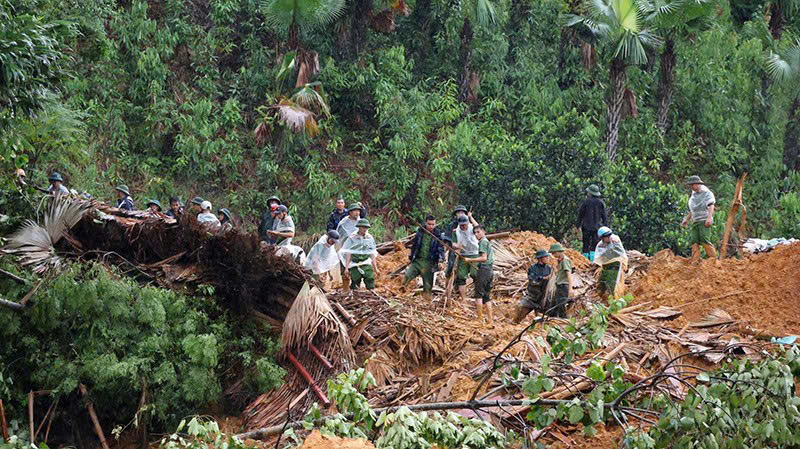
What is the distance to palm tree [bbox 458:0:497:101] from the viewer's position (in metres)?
27.5

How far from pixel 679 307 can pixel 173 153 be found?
53.3 feet

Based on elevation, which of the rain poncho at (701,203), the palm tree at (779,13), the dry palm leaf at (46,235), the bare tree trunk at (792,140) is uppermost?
the palm tree at (779,13)

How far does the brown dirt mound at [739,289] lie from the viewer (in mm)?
13711

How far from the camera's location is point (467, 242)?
15.4 meters

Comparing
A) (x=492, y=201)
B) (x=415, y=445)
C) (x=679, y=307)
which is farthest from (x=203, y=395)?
(x=492, y=201)

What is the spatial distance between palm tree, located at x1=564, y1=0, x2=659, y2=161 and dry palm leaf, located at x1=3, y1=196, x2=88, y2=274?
52.3 ft

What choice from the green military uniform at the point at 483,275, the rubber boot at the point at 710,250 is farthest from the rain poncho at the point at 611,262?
the green military uniform at the point at 483,275

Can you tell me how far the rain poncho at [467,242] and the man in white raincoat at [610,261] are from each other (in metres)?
1.83

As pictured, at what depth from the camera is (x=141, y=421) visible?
12258 millimetres

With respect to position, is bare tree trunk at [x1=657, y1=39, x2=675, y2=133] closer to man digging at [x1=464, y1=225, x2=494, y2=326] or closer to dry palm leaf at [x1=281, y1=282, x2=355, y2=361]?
man digging at [x1=464, y1=225, x2=494, y2=326]

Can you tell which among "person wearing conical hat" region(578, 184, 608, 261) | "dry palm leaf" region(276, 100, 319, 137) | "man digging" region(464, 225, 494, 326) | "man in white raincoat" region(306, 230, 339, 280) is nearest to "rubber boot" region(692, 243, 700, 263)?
"person wearing conical hat" region(578, 184, 608, 261)

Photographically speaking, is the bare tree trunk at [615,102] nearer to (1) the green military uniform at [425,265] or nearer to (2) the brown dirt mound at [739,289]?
(2) the brown dirt mound at [739,289]

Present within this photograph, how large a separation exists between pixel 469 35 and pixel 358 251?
1426 centimetres

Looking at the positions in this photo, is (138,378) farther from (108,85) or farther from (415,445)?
(108,85)
